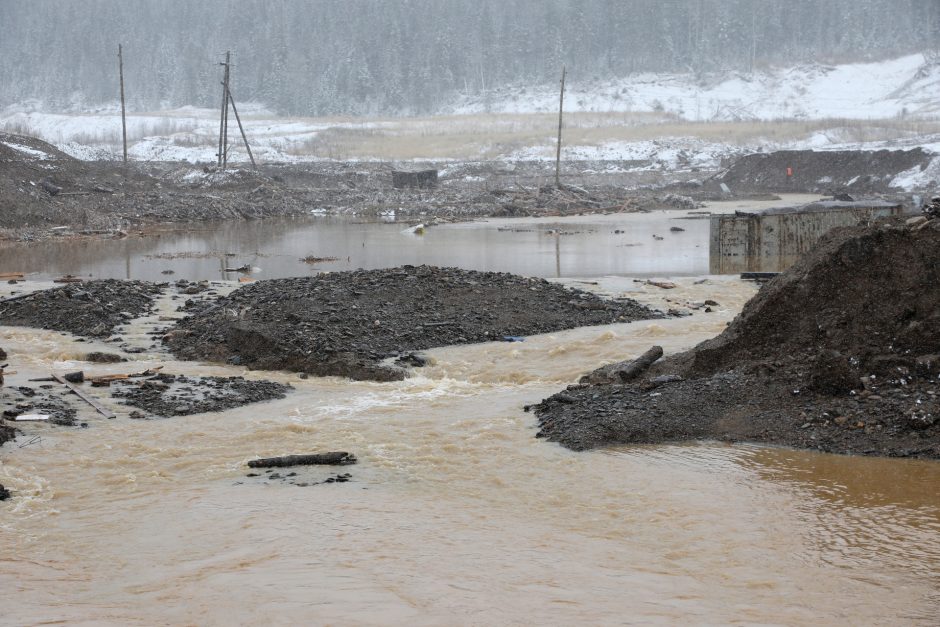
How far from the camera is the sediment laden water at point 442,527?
6109 millimetres

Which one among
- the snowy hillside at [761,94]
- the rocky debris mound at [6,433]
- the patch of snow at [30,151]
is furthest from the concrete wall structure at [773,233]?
the snowy hillside at [761,94]

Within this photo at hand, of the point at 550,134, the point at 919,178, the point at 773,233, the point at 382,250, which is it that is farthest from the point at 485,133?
the point at 773,233

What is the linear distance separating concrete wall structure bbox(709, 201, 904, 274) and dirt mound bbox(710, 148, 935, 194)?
35123mm

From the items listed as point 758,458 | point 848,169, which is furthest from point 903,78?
point 758,458

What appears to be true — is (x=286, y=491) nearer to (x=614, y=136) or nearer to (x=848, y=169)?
(x=848, y=169)

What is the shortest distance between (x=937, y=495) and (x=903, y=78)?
368 feet

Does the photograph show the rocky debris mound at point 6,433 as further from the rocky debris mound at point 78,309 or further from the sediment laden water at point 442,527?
the rocky debris mound at point 78,309

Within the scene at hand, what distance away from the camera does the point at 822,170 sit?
201 ft

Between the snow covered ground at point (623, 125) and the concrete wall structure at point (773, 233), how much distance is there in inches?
1383

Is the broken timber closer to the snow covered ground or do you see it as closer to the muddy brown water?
the muddy brown water

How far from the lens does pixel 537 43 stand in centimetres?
13425

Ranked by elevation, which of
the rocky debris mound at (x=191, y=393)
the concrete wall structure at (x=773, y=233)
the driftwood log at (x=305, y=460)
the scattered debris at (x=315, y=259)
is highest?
the concrete wall structure at (x=773, y=233)

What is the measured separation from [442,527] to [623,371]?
16.0 feet

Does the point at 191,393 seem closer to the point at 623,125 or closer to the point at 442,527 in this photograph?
the point at 442,527
